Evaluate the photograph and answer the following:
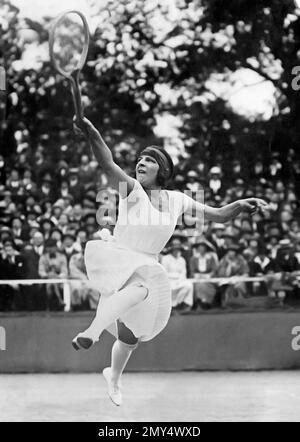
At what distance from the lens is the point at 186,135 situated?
13336mm

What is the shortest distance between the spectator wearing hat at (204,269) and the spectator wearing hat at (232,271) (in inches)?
3.3

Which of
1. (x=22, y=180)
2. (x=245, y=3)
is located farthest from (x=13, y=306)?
(x=245, y=3)

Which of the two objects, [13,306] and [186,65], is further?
[186,65]

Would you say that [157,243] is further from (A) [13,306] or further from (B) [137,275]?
(A) [13,306]

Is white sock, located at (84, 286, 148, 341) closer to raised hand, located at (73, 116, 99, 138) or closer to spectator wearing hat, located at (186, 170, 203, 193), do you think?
raised hand, located at (73, 116, 99, 138)

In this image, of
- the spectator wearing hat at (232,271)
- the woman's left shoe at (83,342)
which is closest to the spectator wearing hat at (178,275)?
the spectator wearing hat at (232,271)

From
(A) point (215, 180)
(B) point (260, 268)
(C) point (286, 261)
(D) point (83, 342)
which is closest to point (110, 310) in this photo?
(D) point (83, 342)

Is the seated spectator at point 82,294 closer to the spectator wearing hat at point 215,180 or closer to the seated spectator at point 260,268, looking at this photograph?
the seated spectator at point 260,268

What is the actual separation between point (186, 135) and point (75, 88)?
7.14 meters

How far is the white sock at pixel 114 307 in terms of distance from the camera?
6.56 m

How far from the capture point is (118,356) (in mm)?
7062

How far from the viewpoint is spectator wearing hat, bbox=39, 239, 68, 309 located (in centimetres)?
1080

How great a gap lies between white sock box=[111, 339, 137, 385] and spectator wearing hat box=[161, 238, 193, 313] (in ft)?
12.0
